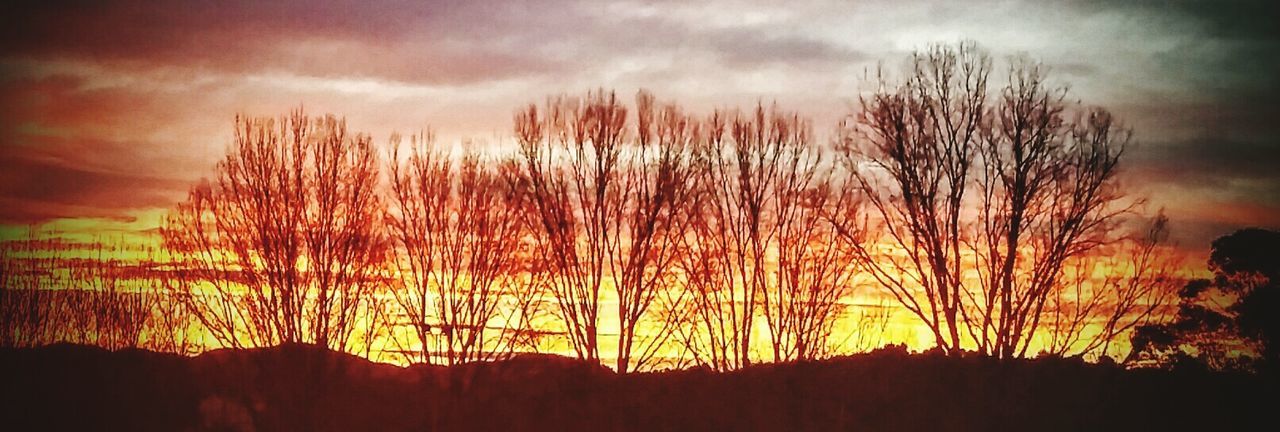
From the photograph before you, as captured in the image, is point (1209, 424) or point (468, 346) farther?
point (468, 346)

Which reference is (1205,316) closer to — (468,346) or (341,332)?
Result: (468,346)

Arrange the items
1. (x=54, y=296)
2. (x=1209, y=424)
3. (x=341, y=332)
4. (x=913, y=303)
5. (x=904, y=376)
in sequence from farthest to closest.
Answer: (x=54, y=296)
(x=341, y=332)
(x=913, y=303)
(x=904, y=376)
(x=1209, y=424)

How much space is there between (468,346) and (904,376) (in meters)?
12.0

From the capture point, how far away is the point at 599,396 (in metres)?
25.4

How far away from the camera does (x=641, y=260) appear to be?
29562mm

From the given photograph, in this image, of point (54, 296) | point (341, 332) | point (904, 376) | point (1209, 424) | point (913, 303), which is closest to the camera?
point (1209, 424)

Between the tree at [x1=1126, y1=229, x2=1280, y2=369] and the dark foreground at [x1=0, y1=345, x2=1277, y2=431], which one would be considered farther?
the tree at [x1=1126, y1=229, x2=1280, y2=369]

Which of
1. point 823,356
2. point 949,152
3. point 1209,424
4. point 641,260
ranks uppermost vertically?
point 949,152

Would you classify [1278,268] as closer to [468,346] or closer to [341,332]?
[468,346]

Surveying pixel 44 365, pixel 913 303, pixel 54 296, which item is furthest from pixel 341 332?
pixel 913 303

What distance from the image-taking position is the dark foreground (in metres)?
22.9

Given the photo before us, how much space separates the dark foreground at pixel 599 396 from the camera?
22859mm

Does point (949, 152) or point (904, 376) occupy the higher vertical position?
point (949, 152)

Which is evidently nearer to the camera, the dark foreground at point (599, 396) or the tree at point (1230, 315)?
the dark foreground at point (599, 396)
